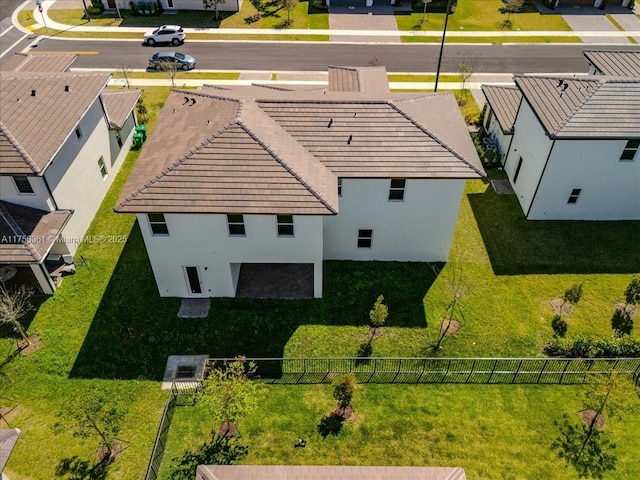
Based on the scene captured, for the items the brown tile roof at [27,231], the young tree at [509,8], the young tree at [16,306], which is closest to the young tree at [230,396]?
the young tree at [16,306]

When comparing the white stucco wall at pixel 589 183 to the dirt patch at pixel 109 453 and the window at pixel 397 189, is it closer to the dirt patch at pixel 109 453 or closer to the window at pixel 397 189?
the window at pixel 397 189

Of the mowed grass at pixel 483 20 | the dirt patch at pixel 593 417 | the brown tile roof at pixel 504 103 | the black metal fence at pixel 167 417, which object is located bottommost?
the dirt patch at pixel 593 417

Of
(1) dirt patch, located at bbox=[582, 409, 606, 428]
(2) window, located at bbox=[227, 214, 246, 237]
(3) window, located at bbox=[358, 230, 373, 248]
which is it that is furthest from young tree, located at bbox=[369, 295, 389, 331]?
(1) dirt patch, located at bbox=[582, 409, 606, 428]

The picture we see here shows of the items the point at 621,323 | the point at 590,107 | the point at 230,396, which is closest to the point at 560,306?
the point at 621,323

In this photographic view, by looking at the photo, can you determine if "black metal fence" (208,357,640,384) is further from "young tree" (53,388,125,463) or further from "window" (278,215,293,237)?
"window" (278,215,293,237)

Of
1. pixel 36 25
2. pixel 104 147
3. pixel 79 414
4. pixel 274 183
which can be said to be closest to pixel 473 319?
pixel 274 183

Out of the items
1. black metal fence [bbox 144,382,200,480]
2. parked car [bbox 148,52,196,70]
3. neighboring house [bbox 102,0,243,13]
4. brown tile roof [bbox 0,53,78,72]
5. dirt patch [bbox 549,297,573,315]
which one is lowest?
dirt patch [bbox 549,297,573,315]

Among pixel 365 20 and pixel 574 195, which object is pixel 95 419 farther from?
pixel 365 20
